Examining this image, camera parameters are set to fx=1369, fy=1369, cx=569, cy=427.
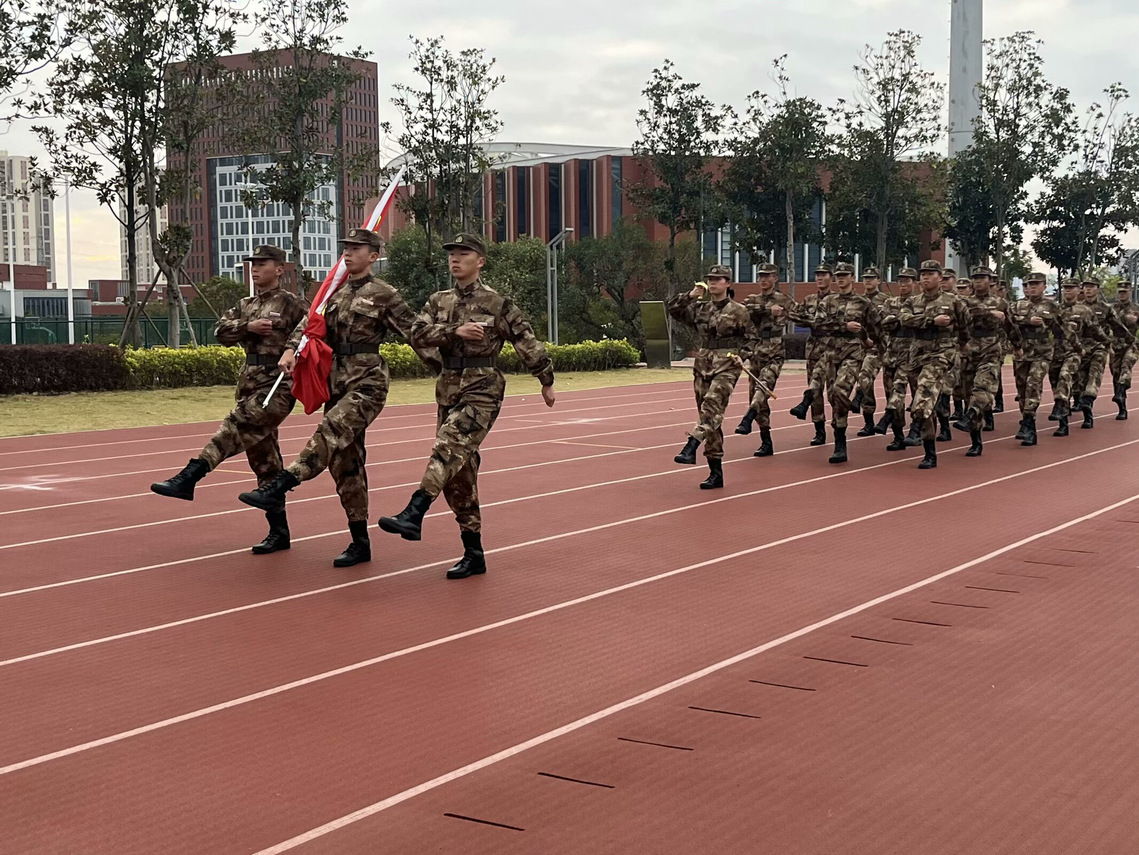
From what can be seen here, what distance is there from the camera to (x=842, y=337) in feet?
48.5

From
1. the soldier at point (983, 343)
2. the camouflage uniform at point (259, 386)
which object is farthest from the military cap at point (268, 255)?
the soldier at point (983, 343)

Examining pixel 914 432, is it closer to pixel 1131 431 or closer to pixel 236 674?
pixel 1131 431

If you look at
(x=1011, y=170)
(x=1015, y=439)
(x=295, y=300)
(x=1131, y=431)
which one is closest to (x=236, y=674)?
(x=295, y=300)

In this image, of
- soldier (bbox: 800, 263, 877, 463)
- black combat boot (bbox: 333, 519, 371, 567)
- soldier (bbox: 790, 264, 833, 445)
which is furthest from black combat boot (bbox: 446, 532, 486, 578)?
soldier (bbox: 790, 264, 833, 445)

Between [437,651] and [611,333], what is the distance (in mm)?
39413

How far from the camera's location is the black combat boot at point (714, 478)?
467 inches

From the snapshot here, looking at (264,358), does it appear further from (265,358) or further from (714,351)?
(714,351)

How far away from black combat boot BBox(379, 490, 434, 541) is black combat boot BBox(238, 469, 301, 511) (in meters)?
0.60

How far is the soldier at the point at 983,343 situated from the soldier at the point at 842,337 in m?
1.33

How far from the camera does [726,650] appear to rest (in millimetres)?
6254

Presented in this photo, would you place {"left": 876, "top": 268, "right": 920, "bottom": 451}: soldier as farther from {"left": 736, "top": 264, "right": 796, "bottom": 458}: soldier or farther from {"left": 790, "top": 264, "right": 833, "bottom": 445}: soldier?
{"left": 736, "top": 264, "right": 796, "bottom": 458}: soldier

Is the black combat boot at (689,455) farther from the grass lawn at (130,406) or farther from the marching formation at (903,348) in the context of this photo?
the grass lawn at (130,406)

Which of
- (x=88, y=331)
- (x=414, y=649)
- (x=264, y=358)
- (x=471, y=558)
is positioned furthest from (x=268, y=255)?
(x=88, y=331)

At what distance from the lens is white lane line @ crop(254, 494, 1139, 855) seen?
4152 millimetres
